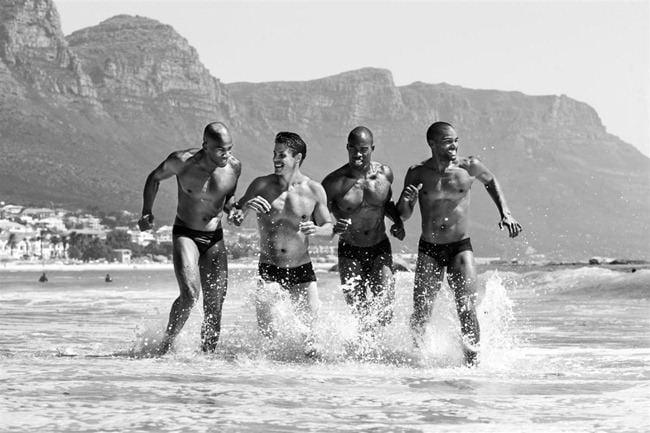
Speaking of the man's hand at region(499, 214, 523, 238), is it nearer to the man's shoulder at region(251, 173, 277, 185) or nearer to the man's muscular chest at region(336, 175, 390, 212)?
the man's muscular chest at region(336, 175, 390, 212)

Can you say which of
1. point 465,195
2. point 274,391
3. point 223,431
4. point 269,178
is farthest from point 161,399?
point 465,195

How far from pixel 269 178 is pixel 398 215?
1.24 m

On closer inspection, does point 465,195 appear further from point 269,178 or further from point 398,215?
point 269,178

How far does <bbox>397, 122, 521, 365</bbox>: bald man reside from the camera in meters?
9.96

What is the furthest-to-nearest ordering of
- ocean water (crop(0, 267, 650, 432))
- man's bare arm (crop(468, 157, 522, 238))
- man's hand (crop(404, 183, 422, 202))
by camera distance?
1. man's bare arm (crop(468, 157, 522, 238))
2. man's hand (crop(404, 183, 422, 202))
3. ocean water (crop(0, 267, 650, 432))

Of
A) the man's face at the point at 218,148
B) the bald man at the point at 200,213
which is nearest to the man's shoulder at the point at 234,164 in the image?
the bald man at the point at 200,213

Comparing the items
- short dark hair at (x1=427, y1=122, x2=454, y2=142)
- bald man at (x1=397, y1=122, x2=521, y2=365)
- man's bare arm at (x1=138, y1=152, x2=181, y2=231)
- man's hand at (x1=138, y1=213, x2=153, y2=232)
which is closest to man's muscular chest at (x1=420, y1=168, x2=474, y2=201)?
bald man at (x1=397, y1=122, x2=521, y2=365)

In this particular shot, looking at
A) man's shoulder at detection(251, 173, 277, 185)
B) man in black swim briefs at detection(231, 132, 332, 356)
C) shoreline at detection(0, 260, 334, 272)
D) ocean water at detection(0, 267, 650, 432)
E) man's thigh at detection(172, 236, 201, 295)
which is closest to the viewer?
ocean water at detection(0, 267, 650, 432)

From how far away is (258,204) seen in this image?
9844mm

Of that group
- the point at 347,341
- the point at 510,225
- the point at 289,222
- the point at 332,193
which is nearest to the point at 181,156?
the point at 289,222

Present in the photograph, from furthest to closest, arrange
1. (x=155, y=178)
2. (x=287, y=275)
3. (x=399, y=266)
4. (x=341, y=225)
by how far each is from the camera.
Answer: (x=399, y=266) < (x=155, y=178) < (x=287, y=275) < (x=341, y=225)

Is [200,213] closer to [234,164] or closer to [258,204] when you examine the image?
[234,164]

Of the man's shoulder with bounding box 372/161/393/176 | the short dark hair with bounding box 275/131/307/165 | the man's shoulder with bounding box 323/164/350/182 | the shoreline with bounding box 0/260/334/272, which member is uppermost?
the short dark hair with bounding box 275/131/307/165

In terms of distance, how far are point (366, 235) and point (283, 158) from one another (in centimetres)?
110
